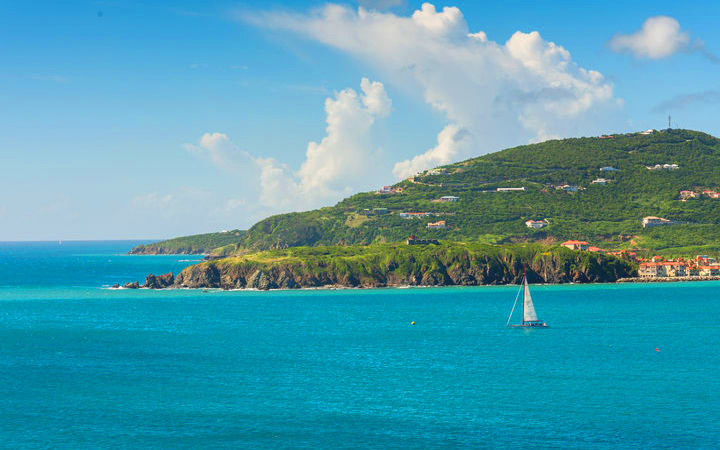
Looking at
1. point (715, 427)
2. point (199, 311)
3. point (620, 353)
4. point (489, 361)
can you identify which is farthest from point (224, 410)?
point (199, 311)

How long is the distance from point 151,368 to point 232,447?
35.1 metres

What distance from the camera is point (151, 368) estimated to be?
9119 cm

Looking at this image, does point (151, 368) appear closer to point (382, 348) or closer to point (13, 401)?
point (13, 401)

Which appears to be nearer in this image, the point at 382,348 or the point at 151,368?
the point at 151,368

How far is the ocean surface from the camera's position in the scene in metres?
62.8

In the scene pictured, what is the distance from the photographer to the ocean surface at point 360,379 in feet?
206

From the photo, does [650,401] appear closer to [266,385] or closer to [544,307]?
[266,385]

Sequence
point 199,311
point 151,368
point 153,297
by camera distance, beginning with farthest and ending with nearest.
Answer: point 153,297
point 199,311
point 151,368

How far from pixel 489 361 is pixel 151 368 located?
42175mm

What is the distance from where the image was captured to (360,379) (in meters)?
83.8

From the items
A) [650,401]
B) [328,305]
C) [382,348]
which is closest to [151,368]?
[382,348]

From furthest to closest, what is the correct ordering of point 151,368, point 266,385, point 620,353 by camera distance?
point 620,353 < point 151,368 < point 266,385

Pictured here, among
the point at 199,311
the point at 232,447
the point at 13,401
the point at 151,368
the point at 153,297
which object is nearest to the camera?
the point at 232,447

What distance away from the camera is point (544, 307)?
15662cm
